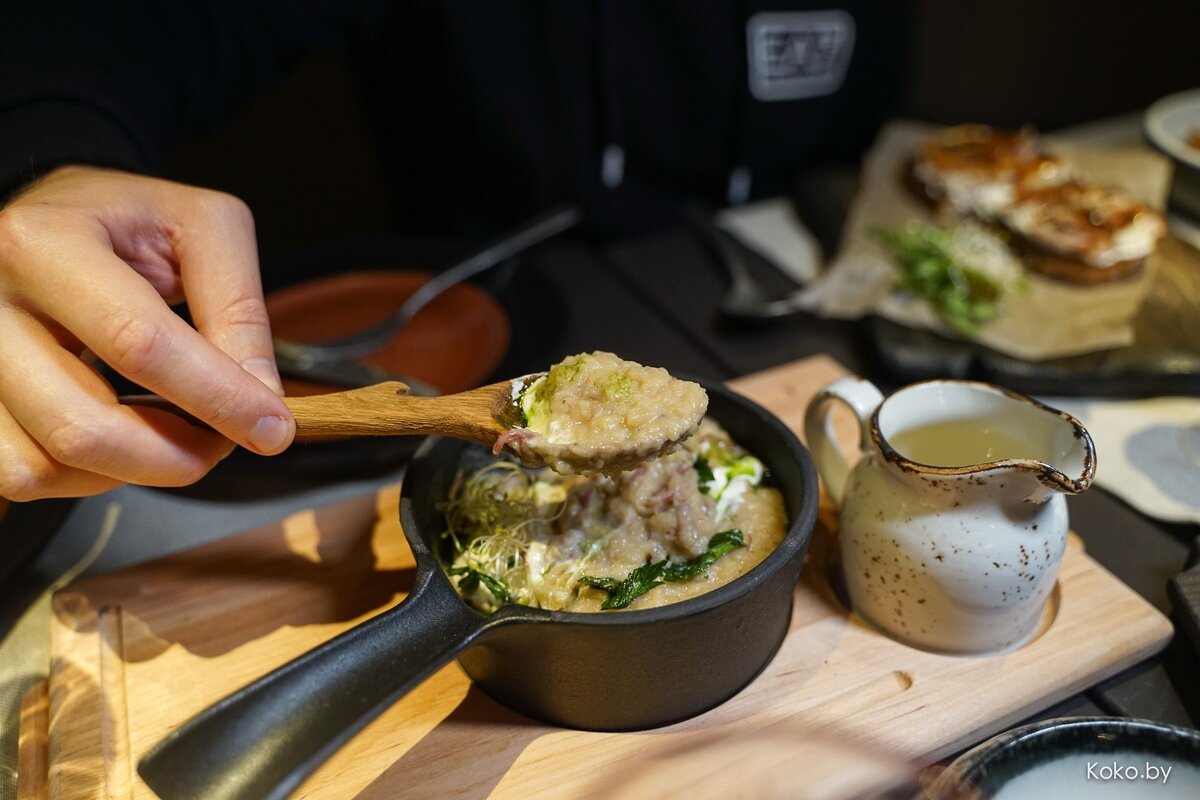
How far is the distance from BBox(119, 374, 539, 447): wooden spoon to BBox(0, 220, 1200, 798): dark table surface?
0.57 metres

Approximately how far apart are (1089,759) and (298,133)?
12.3ft

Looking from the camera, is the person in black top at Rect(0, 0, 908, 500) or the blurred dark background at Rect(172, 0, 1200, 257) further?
the blurred dark background at Rect(172, 0, 1200, 257)

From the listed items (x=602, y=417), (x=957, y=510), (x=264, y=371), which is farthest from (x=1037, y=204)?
(x=264, y=371)

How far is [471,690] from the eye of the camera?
4.46 feet

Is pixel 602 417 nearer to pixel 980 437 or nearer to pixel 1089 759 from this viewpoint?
pixel 980 437

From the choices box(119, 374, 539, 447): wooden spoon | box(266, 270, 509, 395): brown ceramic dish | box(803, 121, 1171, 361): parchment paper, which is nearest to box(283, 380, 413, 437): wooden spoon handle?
box(119, 374, 539, 447): wooden spoon

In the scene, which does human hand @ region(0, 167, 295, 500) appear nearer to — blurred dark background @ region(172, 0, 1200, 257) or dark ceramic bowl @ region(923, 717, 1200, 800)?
dark ceramic bowl @ region(923, 717, 1200, 800)

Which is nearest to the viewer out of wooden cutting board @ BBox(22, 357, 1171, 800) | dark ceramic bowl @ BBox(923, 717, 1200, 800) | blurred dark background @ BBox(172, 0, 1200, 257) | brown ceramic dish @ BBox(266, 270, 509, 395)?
dark ceramic bowl @ BBox(923, 717, 1200, 800)

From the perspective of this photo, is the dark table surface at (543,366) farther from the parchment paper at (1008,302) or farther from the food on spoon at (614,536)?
the food on spoon at (614,536)

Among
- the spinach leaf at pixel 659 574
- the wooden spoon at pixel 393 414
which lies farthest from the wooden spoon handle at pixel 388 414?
the spinach leaf at pixel 659 574

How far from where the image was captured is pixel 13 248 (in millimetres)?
1216

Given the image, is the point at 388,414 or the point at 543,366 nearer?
the point at 388,414

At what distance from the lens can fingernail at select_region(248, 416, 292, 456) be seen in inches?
48.6

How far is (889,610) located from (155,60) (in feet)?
7.74
